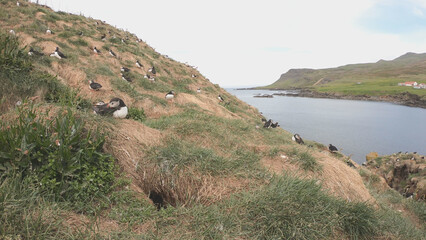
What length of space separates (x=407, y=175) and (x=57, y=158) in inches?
846

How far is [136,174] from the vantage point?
179 inches

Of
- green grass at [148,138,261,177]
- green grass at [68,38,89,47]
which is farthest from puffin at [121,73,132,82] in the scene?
green grass at [148,138,261,177]

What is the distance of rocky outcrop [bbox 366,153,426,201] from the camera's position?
12.7m

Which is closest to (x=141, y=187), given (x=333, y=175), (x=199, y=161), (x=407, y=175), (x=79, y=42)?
(x=199, y=161)

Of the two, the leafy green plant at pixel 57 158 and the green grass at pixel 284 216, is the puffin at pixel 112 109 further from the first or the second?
the green grass at pixel 284 216

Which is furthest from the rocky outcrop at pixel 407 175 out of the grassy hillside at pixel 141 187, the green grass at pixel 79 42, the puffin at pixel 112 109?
the green grass at pixel 79 42

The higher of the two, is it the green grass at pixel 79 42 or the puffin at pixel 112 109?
the green grass at pixel 79 42

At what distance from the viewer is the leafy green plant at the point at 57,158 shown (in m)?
3.37

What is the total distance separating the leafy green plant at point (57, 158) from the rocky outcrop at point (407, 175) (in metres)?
15.8

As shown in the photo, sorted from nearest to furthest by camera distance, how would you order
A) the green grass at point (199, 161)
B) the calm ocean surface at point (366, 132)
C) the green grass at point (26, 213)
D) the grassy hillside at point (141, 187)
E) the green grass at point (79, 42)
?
the green grass at point (26, 213) < the grassy hillside at point (141, 187) < the green grass at point (199, 161) < the green grass at point (79, 42) < the calm ocean surface at point (366, 132)

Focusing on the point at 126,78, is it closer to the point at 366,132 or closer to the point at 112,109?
the point at 112,109

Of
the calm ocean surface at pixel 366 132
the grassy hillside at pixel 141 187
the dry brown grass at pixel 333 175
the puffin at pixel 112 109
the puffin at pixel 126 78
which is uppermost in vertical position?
the puffin at pixel 126 78

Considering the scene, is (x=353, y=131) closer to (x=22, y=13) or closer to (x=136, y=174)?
(x=136, y=174)

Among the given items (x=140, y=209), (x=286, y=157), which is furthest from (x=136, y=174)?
(x=286, y=157)
